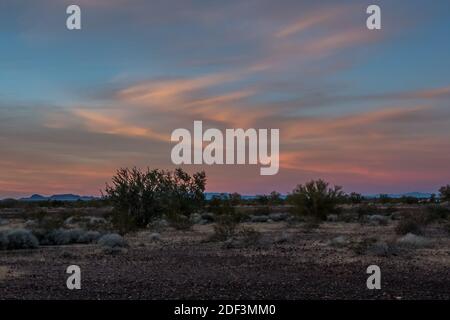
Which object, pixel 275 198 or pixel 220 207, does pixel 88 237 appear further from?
pixel 275 198

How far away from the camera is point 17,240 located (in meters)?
24.0

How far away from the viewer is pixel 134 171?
3450 cm

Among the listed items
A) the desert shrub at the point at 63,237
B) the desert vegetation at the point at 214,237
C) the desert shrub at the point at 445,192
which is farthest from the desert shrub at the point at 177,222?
the desert shrub at the point at 445,192

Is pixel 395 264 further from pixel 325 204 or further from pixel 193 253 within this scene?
pixel 325 204

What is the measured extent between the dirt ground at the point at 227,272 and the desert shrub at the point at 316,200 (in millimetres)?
17700

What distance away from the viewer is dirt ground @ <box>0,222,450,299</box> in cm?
1261

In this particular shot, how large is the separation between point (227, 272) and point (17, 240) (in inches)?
447

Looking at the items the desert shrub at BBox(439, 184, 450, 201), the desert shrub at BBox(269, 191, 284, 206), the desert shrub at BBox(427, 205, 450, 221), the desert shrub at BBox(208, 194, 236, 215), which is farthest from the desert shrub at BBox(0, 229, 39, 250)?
the desert shrub at BBox(269, 191, 284, 206)

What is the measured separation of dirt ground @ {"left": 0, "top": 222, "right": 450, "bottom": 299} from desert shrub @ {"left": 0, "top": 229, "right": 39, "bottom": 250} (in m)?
0.82

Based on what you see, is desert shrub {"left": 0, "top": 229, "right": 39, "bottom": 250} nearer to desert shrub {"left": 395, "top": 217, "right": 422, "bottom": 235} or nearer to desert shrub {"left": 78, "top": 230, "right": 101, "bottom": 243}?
desert shrub {"left": 78, "top": 230, "right": 101, "bottom": 243}

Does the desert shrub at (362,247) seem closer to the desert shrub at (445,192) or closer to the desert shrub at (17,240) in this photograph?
the desert shrub at (17,240)

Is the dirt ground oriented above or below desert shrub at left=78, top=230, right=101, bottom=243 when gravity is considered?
below
